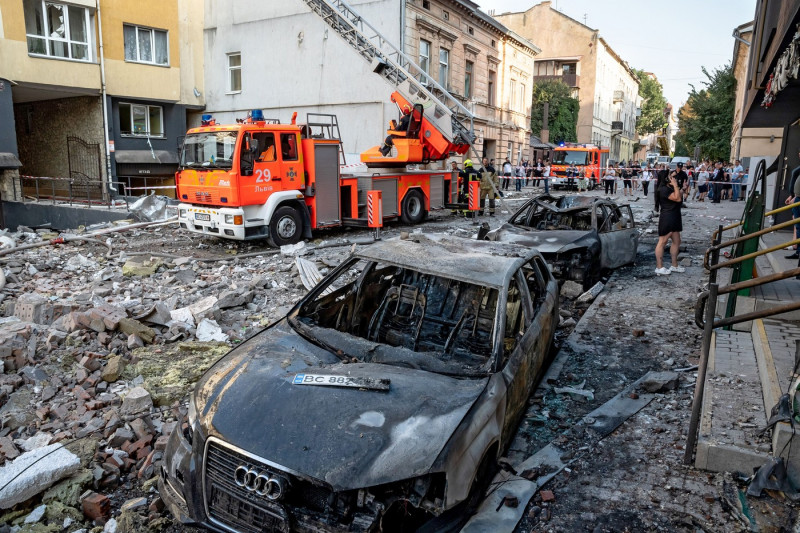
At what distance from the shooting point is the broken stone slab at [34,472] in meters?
3.37

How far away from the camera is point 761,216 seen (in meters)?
5.96

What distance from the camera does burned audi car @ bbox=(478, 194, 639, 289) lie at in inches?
338

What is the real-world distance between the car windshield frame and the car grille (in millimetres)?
1114

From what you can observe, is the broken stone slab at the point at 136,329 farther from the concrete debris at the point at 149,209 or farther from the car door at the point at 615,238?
the concrete debris at the point at 149,209

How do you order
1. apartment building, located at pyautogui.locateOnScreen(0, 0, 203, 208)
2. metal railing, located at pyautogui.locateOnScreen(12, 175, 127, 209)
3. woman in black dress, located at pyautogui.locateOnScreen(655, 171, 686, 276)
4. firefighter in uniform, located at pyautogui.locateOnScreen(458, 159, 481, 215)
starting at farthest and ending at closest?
firefighter in uniform, located at pyautogui.locateOnScreen(458, 159, 481, 215)
apartment building, located at pyautogui.locateOnScreen(0, 0, 203, 208)
metal railing, located at pyautogui.locateOnScreen(12, 175, 127, 209)
woman in black dress, located at pyautogui.locateOnScreen(655, 171, 686, 276)

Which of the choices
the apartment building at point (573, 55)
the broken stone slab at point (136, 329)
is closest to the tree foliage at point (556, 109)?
the apartment building at point (573, 55)

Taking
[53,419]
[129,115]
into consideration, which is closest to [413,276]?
[53,419]

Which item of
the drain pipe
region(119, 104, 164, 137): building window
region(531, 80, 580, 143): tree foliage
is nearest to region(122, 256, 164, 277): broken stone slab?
the drain pipe

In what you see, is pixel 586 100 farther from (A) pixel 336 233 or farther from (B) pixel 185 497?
(B) pixel 185 497

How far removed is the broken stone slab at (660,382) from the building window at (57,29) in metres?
20.7

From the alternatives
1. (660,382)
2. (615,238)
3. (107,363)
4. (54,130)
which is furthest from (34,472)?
(54,130)

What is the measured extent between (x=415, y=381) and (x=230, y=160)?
8726 millimetres

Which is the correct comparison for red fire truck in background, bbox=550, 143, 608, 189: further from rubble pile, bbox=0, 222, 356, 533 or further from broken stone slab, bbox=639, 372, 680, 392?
broken stone slab, bbox=639, 372, 680, 392

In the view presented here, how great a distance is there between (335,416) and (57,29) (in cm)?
2121
